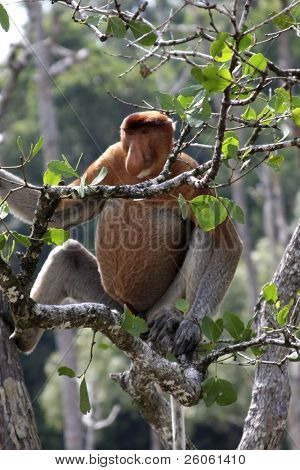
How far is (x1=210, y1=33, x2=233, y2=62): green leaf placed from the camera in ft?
6.55

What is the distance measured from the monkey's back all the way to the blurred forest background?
396 cm

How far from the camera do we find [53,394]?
1543cm

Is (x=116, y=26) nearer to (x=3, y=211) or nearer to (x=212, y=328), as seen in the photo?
(x=3, y=211)

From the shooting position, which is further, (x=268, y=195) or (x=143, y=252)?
(x=268, y=195)

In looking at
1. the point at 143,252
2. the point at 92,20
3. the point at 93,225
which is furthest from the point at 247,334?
the point at 93,225

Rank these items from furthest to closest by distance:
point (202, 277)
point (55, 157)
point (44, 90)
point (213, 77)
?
point (44, 90) → point (55, 157) → point (202, 277) → point (213, 77)

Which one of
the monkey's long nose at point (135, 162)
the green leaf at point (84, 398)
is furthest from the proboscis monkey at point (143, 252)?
the green leaf at point (84, 398)

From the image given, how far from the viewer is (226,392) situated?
2789mm

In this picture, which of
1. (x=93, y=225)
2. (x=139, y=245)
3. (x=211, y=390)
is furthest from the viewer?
(x=93, y=225)

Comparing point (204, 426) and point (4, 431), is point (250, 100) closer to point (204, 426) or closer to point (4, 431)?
point (4, 431)

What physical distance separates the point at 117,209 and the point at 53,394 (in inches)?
476

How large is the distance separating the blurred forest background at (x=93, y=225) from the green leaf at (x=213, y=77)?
5.71m

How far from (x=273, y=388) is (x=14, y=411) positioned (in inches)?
45.8

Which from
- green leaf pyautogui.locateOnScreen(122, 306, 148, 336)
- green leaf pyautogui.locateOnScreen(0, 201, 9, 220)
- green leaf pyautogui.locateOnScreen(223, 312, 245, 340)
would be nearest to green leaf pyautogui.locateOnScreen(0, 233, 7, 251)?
green leaf pyautogui.locateOnScreen(0, 201, 9, 220)
